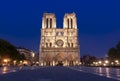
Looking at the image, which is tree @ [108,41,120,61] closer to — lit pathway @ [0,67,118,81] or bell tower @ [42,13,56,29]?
bell tower @ [42,13,56,29]

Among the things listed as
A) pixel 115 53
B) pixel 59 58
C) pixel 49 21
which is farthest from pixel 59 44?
pixel 115 53

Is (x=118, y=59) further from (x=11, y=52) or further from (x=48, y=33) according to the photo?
(x=48, y=33)

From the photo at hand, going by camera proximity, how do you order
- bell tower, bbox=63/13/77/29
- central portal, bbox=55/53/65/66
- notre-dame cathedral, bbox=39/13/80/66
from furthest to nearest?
1. bell tower, bbox=63/13/77/29
2. central portal, bbox=55/53/65/66
3. notre-dame cathedral, bbox=39/13/80/66

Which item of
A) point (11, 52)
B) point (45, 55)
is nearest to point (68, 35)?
point (45, 55)

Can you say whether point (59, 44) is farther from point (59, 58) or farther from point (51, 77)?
point (51, 77)

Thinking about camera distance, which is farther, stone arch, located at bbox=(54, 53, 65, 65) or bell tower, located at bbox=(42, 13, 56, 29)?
bell tower, located at bbox=(42, 13, 56, 29)

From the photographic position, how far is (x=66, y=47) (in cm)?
17838

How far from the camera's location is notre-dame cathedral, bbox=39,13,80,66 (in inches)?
7013

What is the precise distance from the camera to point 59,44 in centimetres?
18162

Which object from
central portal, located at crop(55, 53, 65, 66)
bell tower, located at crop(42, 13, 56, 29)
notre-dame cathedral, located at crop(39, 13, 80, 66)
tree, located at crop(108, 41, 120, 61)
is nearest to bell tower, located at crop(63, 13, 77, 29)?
notre-dame cathedral, located at crop(39, 13, 80, 66)

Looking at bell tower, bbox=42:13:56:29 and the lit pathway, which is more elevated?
bell tower, bbox=42:13:56:29

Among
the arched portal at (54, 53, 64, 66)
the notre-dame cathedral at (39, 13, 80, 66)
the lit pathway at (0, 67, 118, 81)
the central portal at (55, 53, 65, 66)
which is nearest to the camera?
the lit pathway at (0, 67, 118, 81)

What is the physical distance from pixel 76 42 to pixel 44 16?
24528 millimetres

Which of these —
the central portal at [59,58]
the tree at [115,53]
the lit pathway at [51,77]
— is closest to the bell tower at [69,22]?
the central portal at [59,58]
